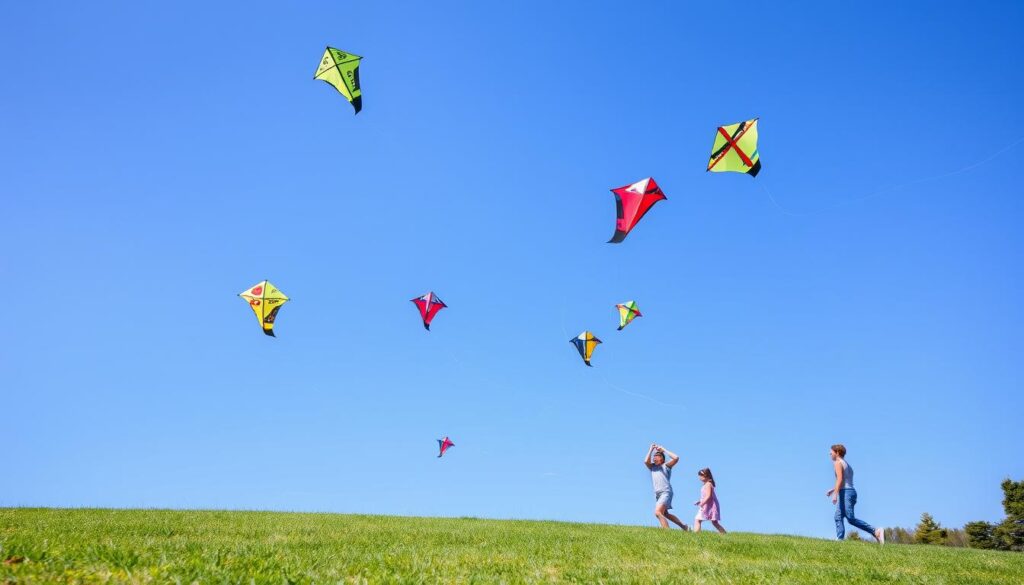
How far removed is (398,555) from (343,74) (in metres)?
10.1

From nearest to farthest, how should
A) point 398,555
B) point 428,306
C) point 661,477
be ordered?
point 398,555, point 661,477, point 428,306

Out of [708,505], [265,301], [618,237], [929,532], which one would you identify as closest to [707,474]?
[708,505]

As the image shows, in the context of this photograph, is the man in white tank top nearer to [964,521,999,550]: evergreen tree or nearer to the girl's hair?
the girl's hair

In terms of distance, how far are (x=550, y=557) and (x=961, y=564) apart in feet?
18.2

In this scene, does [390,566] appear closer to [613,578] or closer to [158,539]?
[613,578]

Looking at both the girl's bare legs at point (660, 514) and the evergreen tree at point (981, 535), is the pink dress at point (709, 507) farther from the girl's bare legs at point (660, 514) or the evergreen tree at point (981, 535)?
the evergreen tree at point (981, 535)

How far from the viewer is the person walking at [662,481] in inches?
520

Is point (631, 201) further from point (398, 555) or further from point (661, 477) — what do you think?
point (398, 555)

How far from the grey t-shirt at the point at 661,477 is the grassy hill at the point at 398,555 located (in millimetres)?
3058

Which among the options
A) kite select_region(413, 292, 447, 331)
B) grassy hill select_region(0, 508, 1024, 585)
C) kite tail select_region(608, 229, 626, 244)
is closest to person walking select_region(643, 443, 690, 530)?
grassy hill select_region(0, 508, 1024, 585)

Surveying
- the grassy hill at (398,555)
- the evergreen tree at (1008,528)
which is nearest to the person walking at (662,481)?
the grassy hill at (398,555)

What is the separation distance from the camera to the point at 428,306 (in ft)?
62.0

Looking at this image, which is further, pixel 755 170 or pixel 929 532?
pixel 929 532

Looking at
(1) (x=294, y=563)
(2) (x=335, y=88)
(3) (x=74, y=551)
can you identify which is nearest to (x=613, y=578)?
(1) (x=294, y=563)
